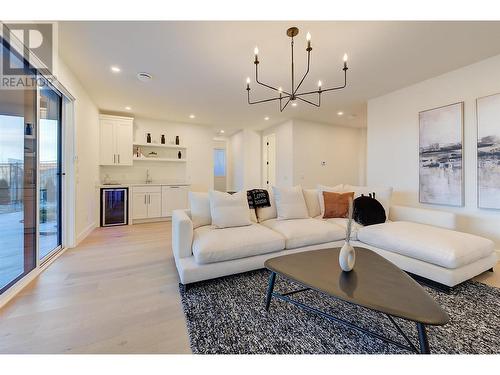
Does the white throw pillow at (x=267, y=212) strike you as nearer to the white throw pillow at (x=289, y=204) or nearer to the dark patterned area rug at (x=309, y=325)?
the white throw pillow at (x=289, y=204)

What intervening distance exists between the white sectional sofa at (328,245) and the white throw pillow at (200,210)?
0.13 metres

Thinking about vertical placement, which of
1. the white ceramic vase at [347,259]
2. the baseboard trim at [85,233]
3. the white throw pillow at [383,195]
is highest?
the white throw pillow at [383,195]

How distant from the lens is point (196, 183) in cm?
592

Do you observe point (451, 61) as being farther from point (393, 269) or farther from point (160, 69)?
point (160, 69)

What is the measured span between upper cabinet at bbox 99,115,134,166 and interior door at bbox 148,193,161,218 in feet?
3.02

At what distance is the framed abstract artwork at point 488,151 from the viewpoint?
2.57 metres

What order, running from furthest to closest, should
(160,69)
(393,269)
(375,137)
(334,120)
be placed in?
(334,120)
(375,137)
(160,69)
(393,269)

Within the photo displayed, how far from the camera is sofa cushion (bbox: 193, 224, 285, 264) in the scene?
1.97 m

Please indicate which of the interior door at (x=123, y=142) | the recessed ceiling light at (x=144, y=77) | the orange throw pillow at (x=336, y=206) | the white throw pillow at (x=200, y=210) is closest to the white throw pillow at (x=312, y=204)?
the orange throw pillow at (x=336, y=206)

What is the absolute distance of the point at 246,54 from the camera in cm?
253

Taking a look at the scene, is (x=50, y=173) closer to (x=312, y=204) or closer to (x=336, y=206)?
(x=312, y=204)

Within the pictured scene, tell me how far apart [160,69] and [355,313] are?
11.5 feet
